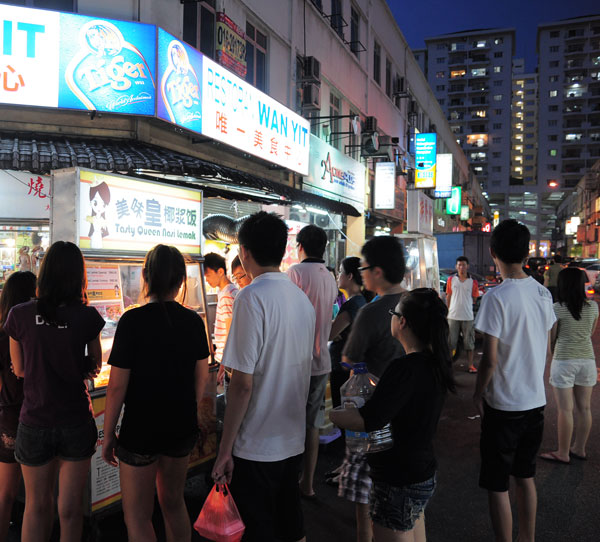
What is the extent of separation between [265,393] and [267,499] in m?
0.54

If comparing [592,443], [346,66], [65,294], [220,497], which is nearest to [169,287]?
[65,294]

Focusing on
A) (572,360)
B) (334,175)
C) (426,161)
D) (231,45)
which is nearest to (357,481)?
(572,360)

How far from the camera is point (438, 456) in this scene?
17.4 ft

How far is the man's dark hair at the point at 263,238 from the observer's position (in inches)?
98.4

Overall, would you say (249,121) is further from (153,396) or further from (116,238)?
(153,396)

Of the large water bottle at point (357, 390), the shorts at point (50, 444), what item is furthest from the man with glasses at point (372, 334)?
the shorts at point (50, 444)

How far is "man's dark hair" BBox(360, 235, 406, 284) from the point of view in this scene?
330 cm

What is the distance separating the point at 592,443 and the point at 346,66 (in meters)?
14.3

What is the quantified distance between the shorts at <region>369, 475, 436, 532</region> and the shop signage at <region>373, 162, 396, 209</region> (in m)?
17.2

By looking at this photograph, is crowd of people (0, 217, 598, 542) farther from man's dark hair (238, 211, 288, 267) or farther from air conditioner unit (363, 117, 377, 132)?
air conditioner unit (363, 117, 377, 132)

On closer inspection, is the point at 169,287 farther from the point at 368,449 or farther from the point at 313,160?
the point at 313,160

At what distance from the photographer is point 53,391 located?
279cm

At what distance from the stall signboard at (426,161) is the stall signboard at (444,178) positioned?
5763mm

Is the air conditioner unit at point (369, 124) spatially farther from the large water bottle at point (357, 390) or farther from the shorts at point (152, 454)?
the shorts at point (152, 454)
